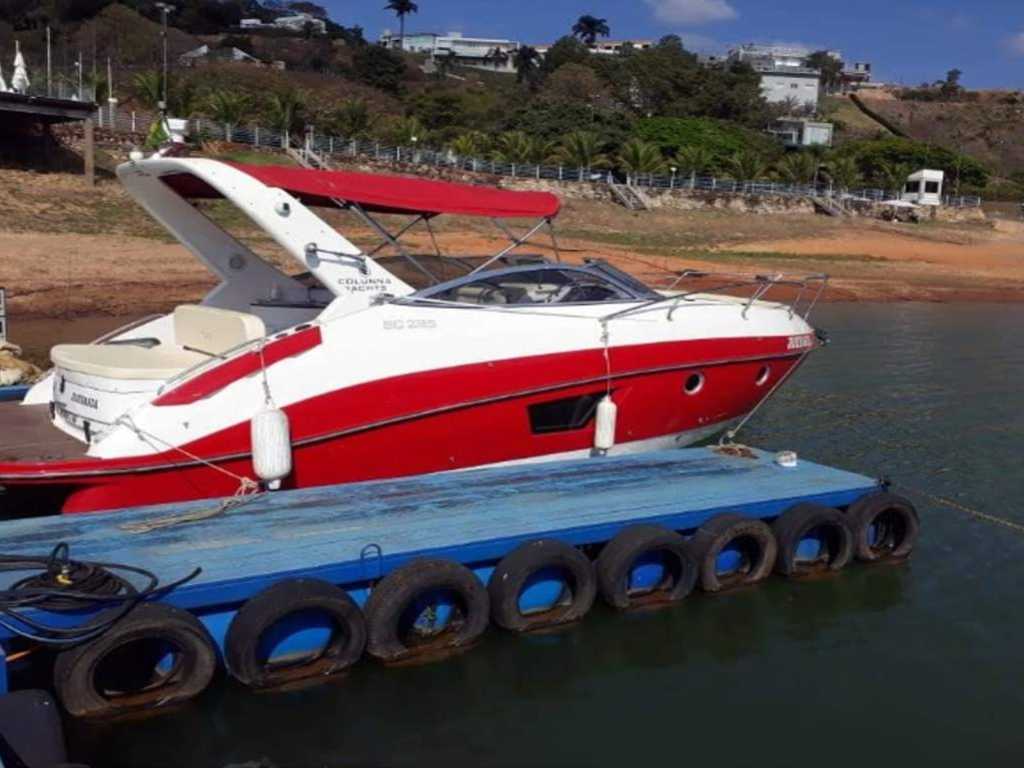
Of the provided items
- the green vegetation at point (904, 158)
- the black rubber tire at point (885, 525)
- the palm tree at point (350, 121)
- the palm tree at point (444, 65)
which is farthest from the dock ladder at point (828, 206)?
the palm tree at point (444, 65)

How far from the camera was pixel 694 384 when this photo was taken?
1079 cm

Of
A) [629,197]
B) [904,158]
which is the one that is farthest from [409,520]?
[904,158]

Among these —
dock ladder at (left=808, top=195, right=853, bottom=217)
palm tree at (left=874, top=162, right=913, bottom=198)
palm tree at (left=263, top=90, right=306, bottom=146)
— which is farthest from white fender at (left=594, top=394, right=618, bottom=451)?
palm tree at (left=874, top=162, right=913, bottom=198)

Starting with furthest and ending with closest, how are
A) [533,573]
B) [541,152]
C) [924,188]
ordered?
[924,188] → [541,152] → [533,573]

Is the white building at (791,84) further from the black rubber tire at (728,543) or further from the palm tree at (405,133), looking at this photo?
the black rubber tire at (728,543)

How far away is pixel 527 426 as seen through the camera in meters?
9.71

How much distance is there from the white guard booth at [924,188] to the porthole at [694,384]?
5741cm

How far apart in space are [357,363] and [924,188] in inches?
2532

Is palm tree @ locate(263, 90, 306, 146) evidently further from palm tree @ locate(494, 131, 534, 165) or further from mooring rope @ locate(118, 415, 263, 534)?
mooring rope @ locate(118, 415, 263, 534)

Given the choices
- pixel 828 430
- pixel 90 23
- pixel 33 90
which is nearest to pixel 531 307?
pixel 828 430

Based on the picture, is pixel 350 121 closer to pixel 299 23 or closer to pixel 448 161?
pixel 448 161

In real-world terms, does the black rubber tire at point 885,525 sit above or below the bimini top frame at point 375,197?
below

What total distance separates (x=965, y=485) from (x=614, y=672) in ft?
20.7

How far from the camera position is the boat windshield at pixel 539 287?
32.4 ft
